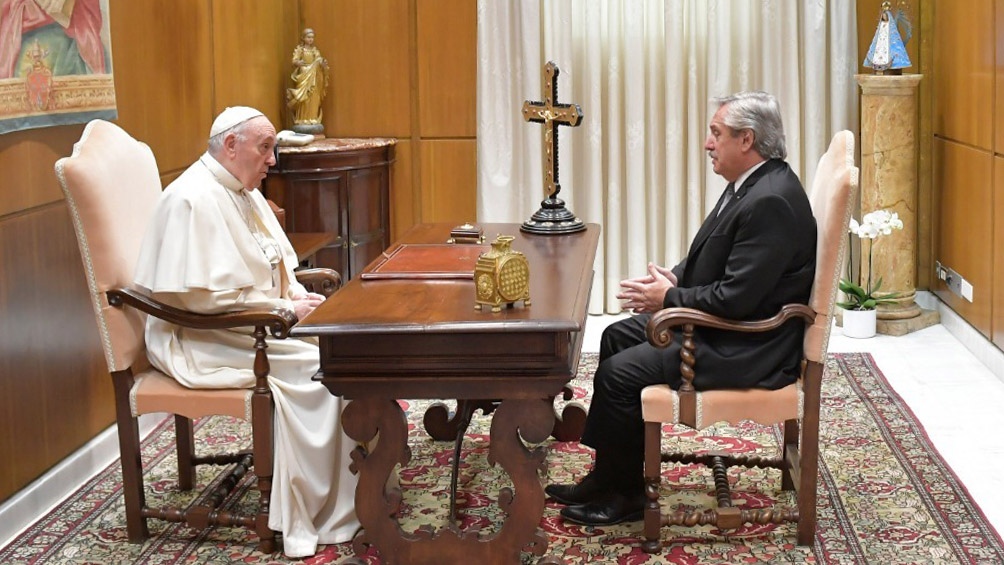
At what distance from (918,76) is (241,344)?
4.29 meters

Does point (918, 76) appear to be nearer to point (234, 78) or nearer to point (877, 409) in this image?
point (877, 409)

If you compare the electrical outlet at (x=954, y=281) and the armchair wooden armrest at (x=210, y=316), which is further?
the electrical outlet at (x=954, y=281)

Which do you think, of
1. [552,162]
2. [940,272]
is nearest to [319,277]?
[552,162]

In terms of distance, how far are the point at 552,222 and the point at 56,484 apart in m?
2.08

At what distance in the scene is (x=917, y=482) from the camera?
442cm

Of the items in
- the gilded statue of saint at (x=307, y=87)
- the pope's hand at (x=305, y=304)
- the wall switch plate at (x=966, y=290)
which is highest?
the gilded statue of saint at (x=307, y=87)

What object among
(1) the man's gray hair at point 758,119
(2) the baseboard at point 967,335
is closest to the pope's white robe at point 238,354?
(1) the man's gray hair at point 758,119

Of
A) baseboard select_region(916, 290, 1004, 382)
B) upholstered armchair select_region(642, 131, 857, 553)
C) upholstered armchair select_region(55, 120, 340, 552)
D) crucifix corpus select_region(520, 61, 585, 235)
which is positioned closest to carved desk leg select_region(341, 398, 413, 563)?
upholstered armchair select_region(55, 120, 340, 552)

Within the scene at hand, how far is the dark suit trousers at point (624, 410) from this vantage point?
3859 mm

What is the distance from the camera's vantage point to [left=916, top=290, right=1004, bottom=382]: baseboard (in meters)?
5.89

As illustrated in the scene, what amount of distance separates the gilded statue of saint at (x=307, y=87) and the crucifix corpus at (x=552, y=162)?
264 cm

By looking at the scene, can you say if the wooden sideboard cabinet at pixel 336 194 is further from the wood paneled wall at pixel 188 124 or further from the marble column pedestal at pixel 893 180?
the marble column pedestal at pixel 893 180

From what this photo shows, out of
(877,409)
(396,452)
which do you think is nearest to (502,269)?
(396,452)

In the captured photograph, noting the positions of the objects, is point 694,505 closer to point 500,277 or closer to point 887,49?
point 500,277
